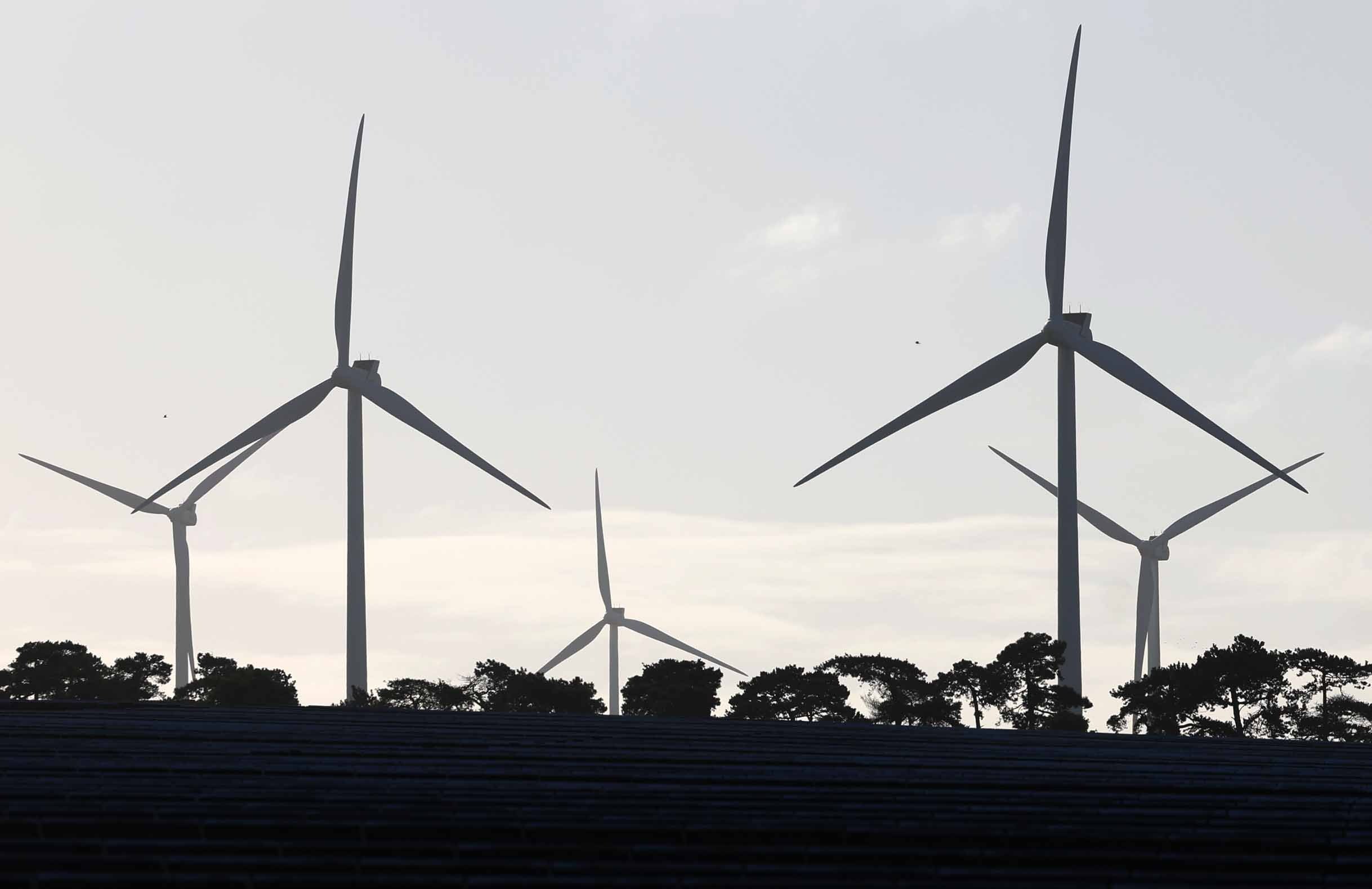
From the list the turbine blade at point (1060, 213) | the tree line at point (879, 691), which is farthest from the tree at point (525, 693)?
the turbine blade at point (1060, 213)

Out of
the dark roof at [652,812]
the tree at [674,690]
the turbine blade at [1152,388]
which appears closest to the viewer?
the dark roof at [652,812]

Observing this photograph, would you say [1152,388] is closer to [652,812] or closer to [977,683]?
[977,683]

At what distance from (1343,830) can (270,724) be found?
46.1m

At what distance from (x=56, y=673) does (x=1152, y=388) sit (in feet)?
266

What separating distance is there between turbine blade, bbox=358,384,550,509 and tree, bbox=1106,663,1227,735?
3863cm

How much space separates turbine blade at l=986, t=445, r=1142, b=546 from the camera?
438ft

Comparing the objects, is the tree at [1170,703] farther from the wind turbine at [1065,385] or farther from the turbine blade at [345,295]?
the turbine blade at [345,295]

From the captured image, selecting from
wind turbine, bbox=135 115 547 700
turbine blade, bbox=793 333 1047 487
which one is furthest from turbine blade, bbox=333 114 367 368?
turbine blade, bbox=793 333 1047 487

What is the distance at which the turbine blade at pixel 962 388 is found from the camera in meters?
101

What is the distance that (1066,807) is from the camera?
174ft

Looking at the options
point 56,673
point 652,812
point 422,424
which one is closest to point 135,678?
point 56,673

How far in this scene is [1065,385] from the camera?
371 ft

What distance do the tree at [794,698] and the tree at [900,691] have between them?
2184 millimetres

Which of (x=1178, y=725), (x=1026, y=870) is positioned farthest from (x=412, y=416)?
(x=1026, y=870)
